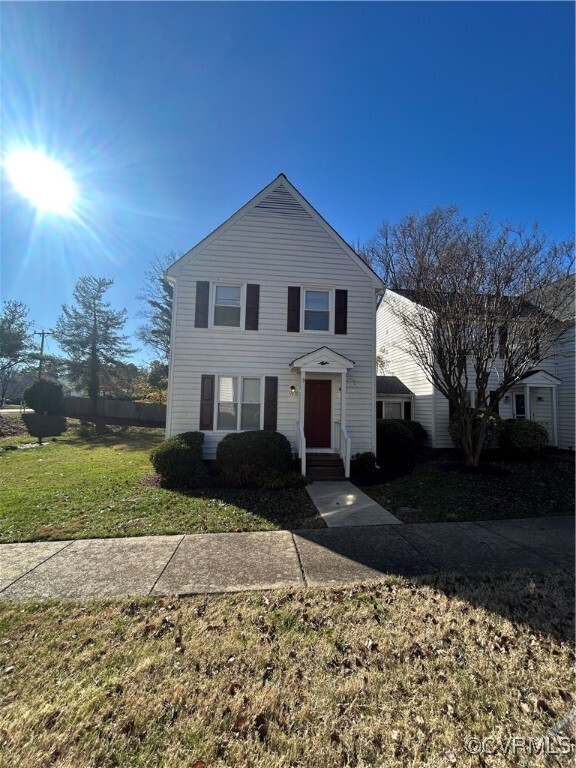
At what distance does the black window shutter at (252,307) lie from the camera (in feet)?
36.6

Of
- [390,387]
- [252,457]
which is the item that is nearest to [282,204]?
[252,457]

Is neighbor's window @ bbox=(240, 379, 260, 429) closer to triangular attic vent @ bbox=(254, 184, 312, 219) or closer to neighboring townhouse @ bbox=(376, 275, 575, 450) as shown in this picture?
triangular attic vent @ bbox=(254, 184, 312, 219)

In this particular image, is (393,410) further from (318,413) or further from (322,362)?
(322,362)

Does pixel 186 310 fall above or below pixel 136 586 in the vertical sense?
above

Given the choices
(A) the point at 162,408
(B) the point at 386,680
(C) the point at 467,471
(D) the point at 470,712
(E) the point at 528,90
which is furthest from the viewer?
(A) the point at 162,408

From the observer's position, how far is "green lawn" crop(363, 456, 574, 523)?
7.03m

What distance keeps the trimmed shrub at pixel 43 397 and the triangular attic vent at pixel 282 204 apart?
1913cm

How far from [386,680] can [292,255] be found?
36.3 ft

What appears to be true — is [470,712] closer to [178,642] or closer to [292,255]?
[178,642]

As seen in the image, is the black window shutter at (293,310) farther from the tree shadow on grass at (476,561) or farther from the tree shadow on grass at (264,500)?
the tree shadow on grass at (476,561)

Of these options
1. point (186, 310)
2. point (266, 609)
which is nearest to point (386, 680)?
point (266, 609)

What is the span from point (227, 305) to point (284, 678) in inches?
397

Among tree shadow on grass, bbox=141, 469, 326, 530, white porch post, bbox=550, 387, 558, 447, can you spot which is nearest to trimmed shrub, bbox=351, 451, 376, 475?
tree shadow on grass, bbox=141, 469, 326, 530

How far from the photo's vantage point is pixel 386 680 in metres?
2.66
